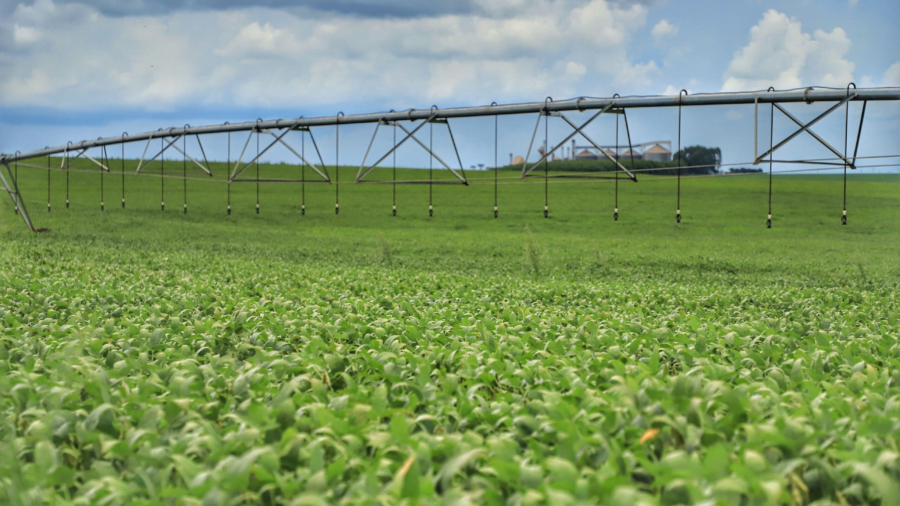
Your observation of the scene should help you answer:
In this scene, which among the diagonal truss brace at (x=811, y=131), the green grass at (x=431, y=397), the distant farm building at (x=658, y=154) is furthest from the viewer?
the distant farm building at (x=658, y=154)

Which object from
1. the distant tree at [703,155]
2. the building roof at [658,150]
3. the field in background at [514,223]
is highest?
the building roof at [658,150]

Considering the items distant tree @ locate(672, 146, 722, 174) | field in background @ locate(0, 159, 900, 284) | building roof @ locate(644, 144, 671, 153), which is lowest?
field in background @ locate(0, 159, 900, 284)

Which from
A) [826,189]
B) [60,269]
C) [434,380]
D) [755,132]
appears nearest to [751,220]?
[826,189]

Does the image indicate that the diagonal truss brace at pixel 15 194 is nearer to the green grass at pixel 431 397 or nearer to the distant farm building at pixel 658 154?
the green grass at pixel 431 397

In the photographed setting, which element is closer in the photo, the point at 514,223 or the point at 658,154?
the point at 658,154

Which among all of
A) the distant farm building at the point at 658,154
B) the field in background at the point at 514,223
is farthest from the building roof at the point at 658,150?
the field in background at the point at 514,223

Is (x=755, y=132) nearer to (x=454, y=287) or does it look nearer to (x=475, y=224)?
(x=454, y=287)

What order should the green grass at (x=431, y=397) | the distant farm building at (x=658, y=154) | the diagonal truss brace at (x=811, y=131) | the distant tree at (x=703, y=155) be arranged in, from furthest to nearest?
the distant farm building at (x=658, y=154) → the distant tree at (x=703, y=155) → the diagonal truss brace at (x=811, y=131) → the green grass at (x=431, y=397)

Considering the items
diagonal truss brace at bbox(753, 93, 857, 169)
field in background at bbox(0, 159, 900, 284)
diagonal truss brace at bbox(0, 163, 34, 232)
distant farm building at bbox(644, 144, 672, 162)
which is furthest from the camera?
field in background at bbox(0, 159, 900, 284)

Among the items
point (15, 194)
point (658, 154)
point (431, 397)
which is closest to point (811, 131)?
point (658, 154)

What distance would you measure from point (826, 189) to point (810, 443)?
3272 inches

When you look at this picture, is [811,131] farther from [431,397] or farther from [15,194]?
[15,194]

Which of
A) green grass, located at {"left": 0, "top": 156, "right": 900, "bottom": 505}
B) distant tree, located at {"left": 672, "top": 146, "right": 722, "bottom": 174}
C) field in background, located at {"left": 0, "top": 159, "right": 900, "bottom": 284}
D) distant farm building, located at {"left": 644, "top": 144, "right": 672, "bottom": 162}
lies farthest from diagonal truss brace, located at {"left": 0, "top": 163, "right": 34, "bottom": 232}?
distant tree, located at {"left": 672, "top": 146, "right": 722, "bottom": 174}

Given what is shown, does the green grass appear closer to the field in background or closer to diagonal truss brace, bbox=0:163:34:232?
the field in background
